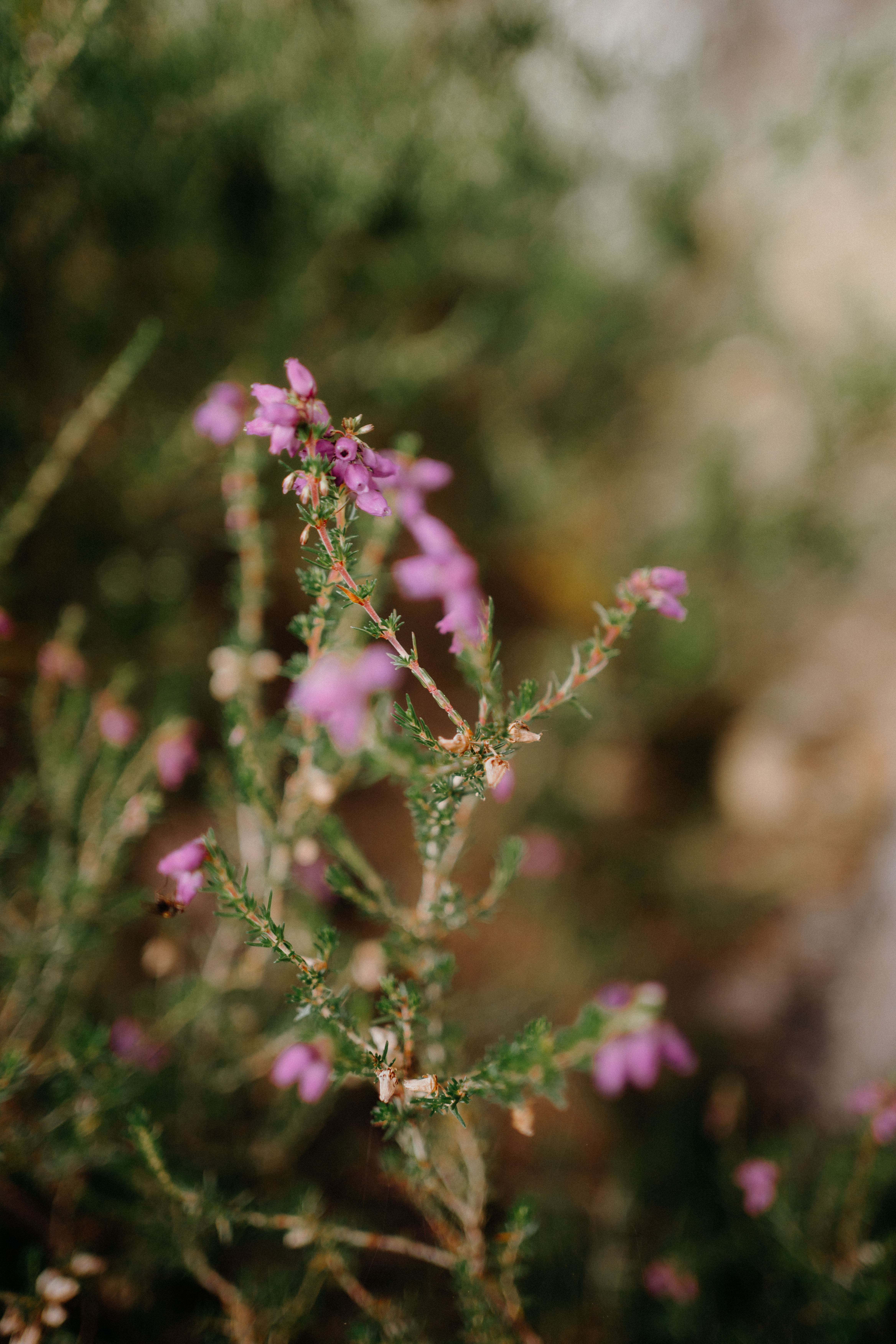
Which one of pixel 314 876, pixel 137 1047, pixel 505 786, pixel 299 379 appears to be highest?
pixel 299 379

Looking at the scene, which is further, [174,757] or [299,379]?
[174,757]

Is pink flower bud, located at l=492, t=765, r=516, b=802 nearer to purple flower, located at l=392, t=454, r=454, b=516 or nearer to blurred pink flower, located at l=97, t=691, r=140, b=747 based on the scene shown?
purple flower, located at l=392, t=454, r=454, b=516

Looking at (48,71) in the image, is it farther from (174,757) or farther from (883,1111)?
(883,1111)

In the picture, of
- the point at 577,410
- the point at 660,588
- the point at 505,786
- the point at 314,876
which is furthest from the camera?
the point at 577,410

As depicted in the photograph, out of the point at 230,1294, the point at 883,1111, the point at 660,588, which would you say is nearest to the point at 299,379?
the point at 660,588

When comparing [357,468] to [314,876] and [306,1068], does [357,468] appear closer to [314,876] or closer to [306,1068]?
[306,1068]

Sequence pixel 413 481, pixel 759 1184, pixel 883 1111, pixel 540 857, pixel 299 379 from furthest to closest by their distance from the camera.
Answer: pixel 540 857
pixel 759 1184
pixel 883 1111
pixel 413 481
pixel 299 379

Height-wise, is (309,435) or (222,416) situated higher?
(222,416)
